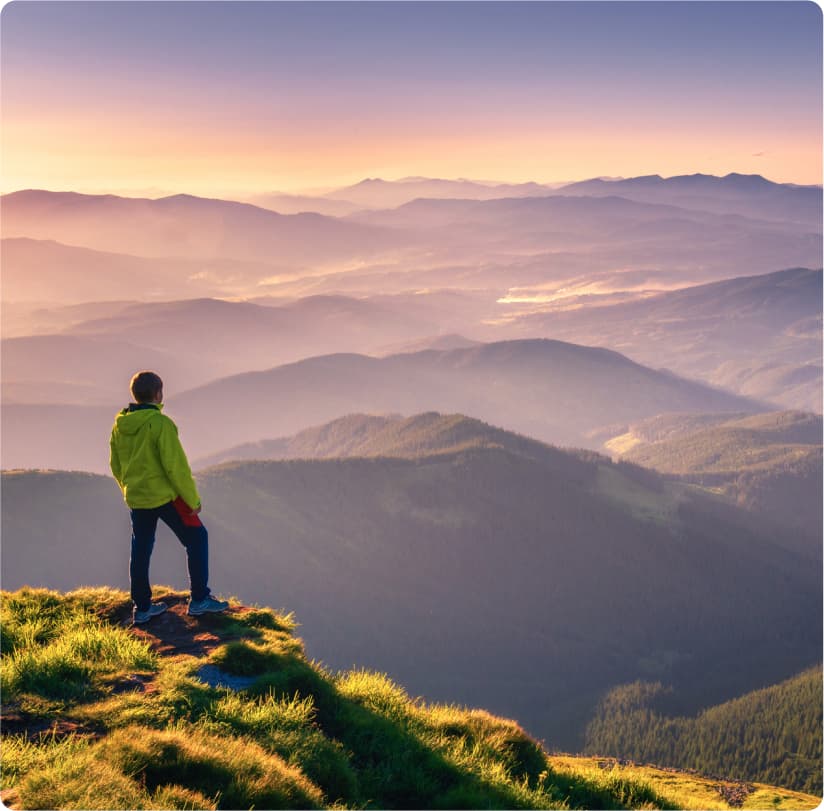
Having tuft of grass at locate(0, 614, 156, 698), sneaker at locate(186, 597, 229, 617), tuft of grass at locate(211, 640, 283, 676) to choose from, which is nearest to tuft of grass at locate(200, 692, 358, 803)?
tuft of grass at locate(211, 640, 283, 676)

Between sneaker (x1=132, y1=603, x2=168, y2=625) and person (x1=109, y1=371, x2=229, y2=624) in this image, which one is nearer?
person (x1=109, y1=371, x2=229, y2=624)

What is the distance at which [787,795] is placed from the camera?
66.4 meters

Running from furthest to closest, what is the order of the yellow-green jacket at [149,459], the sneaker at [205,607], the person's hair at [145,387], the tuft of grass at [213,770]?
the sneaker at [205,607], the person's hair at [145,387], the yellow-green jacket at [149,459], the tuft of grass at [213,770]

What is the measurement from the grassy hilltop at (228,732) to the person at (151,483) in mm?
1039

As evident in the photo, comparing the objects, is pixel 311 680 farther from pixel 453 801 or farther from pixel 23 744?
pixel 23 744

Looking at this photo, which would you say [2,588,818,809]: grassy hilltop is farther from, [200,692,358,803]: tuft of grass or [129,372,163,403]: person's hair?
[129,372,163,403]: person's hair

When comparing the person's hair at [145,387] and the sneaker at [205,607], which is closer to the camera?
the person's hair at [145,387]

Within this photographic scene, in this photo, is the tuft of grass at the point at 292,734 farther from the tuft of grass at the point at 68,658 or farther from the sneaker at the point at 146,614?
the sneaker at the point at 146,614

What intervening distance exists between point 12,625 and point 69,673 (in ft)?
10.3

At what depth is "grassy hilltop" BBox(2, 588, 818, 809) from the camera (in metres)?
9.03

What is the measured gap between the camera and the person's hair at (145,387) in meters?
14.7

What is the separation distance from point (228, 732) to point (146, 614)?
17.8 ft

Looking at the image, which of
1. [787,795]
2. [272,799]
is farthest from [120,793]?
[787,795]

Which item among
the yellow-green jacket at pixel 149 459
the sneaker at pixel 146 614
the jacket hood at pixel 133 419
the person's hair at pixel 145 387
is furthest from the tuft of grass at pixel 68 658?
the person's hair at pixel 145 387
